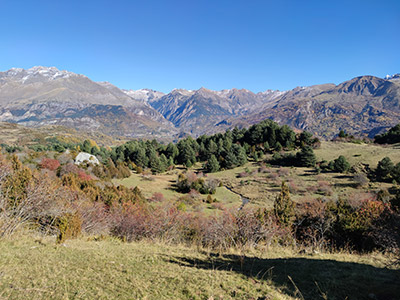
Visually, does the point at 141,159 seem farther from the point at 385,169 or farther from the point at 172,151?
the point at 385,169

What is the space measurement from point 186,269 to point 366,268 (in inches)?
205

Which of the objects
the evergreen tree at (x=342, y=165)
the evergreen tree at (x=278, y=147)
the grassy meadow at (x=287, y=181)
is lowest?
the grassy meadow at (x=287, y=181)

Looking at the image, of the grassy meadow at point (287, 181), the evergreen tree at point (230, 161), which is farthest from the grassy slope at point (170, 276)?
the evergreen tree at point (230, 161)

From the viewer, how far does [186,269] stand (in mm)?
5477

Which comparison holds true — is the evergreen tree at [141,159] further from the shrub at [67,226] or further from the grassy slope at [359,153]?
the shrub at [67,226]

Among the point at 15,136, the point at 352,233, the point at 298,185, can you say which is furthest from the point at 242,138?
the point at 15,136

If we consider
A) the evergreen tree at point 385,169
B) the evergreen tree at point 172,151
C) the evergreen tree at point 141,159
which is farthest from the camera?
the evergreen tree at point 172,151

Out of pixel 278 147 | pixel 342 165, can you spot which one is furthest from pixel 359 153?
pixel 278 147

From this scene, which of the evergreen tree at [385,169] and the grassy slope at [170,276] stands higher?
the grassy slope at [170,276]

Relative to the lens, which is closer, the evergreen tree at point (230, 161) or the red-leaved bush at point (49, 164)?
the red-leaved bush at point (49, 164)

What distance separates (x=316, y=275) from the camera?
18.1ft

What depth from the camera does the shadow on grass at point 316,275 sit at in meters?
4.56

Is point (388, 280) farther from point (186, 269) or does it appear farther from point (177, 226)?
point (177, 226)

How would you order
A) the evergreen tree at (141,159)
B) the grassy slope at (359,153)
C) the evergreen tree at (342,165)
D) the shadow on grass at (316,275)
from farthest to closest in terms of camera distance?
the evergreen tree at (141,159)
the grassy slope at (359,153)
the evergreen tree at (342,165)
the shadow on grass at (316,275)
